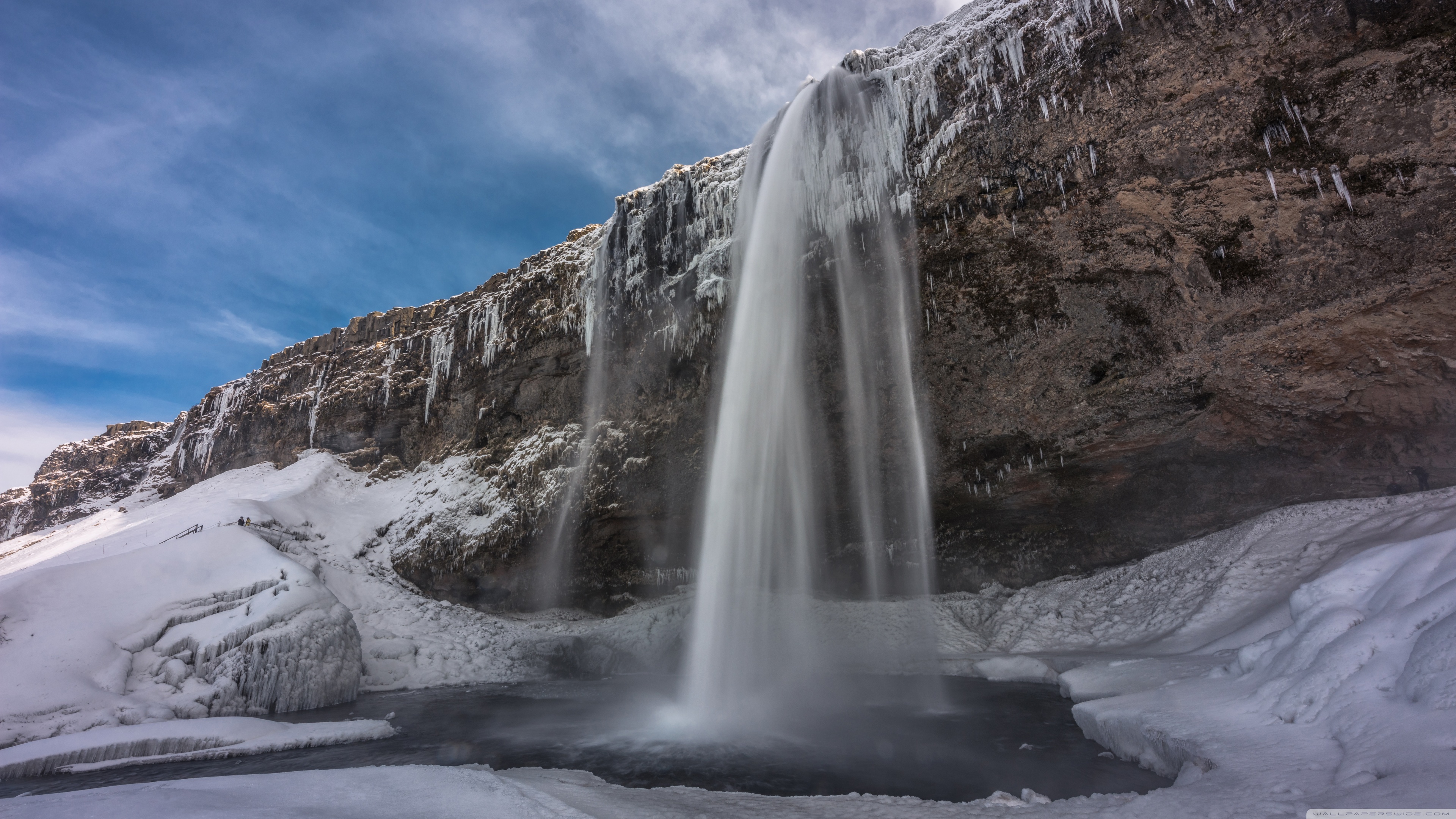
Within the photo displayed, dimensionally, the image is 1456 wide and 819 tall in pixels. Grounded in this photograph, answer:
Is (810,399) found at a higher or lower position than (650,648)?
higher

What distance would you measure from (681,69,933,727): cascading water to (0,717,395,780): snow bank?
6.30 meters

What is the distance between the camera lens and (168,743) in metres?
9.40

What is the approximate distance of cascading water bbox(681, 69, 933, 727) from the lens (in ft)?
46.0

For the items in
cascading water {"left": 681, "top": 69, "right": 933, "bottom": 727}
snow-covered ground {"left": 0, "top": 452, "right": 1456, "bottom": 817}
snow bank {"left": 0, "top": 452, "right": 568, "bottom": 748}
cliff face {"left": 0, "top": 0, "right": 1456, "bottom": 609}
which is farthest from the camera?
cascading water {"left": 681, "top": 69, "right": 933, "bottom": 727}

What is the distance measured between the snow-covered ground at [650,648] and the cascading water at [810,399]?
2534 mm

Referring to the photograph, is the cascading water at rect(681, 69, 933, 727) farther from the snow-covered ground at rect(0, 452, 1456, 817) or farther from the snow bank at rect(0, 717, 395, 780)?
the snow bank at rect(0, 717, 395, 780)

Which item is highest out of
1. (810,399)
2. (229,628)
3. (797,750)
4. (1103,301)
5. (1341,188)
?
(1341,188)

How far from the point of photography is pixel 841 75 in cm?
1440

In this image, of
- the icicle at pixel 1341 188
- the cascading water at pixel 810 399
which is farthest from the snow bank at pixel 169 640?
the icicle at pixel 1341 188

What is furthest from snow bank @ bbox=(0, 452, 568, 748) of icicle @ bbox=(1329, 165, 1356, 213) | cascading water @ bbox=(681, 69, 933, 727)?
icicle @ bbox=(1329, 165, 1356, 213)

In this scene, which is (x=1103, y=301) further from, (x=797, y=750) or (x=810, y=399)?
(x=797, y=750)

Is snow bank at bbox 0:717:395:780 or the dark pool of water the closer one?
the dark pool of water

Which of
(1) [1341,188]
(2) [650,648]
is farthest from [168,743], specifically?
(1) [1341,188]

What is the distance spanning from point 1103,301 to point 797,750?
11.2 meters
